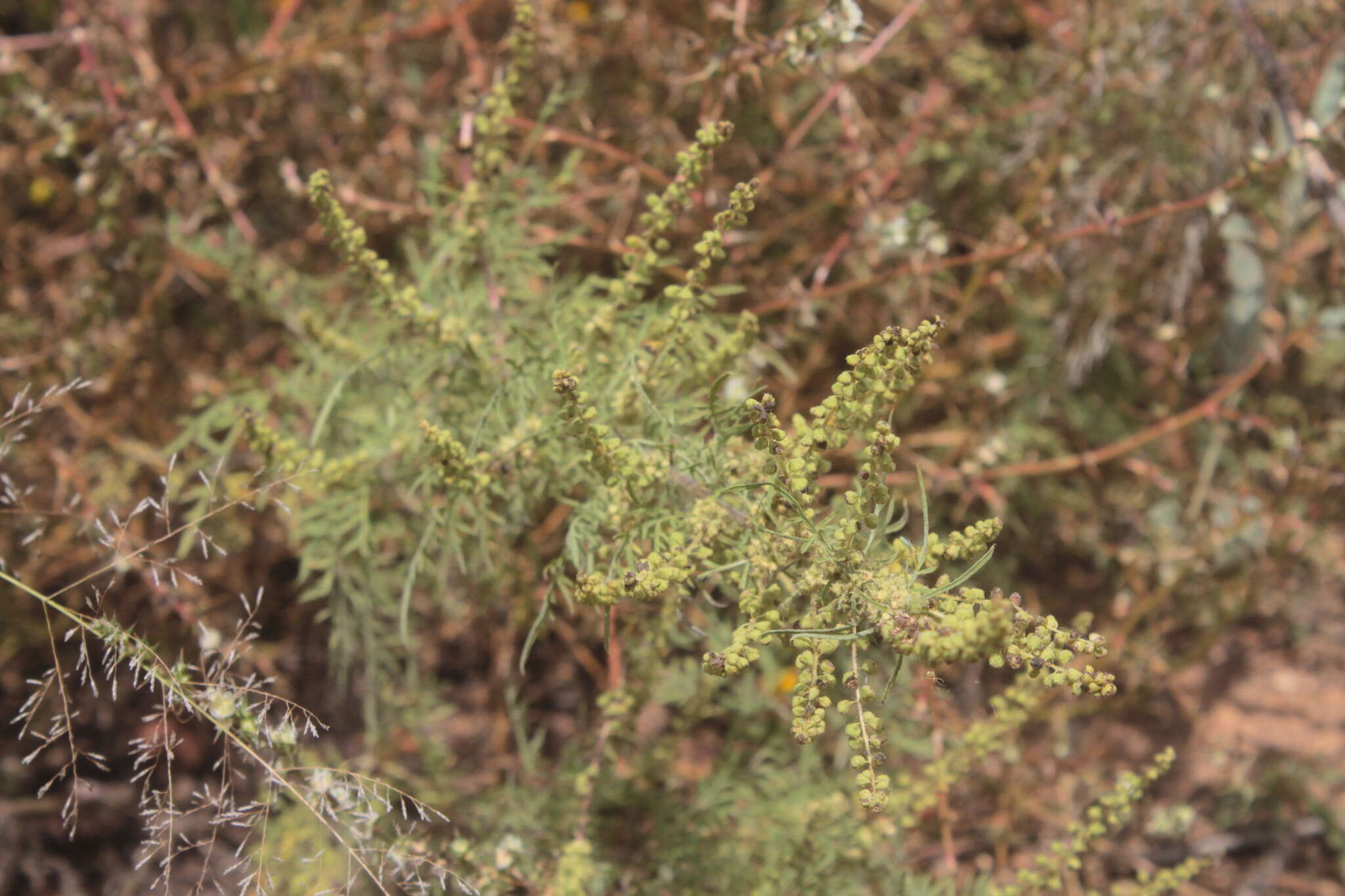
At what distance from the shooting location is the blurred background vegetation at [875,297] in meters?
2.68

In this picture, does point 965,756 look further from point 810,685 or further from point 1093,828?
point 810,685

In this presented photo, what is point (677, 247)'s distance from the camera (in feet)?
9.67

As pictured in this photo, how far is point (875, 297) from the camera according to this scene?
9.44ft

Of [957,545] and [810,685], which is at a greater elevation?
[957,545]

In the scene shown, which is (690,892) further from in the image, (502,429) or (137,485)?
(137,485)

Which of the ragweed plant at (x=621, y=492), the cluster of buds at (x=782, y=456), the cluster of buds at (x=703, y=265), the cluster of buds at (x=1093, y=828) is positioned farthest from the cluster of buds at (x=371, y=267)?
the cluster of buds at (x=1093, y=828)

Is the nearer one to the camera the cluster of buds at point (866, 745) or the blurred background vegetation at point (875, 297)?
the cluster of buds at point (866, 745)

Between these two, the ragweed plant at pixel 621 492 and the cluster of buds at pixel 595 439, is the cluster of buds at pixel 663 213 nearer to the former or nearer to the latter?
the ragweed plant at pixel 621 492

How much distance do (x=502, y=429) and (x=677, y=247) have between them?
1279 mm

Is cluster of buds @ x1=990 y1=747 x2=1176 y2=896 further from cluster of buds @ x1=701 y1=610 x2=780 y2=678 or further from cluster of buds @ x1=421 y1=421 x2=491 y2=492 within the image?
cluster of buds @ x1=421 y1=421 x2=491 y2=492

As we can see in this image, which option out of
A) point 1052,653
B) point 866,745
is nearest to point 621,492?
point 866,745

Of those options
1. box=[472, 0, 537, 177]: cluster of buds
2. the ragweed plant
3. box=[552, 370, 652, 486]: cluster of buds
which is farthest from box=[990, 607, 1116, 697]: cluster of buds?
box=[472, 0, 537, 177]: cluster of buds

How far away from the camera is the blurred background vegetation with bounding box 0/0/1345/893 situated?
2.68 meters

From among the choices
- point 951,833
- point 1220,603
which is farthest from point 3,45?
point 1220,603
